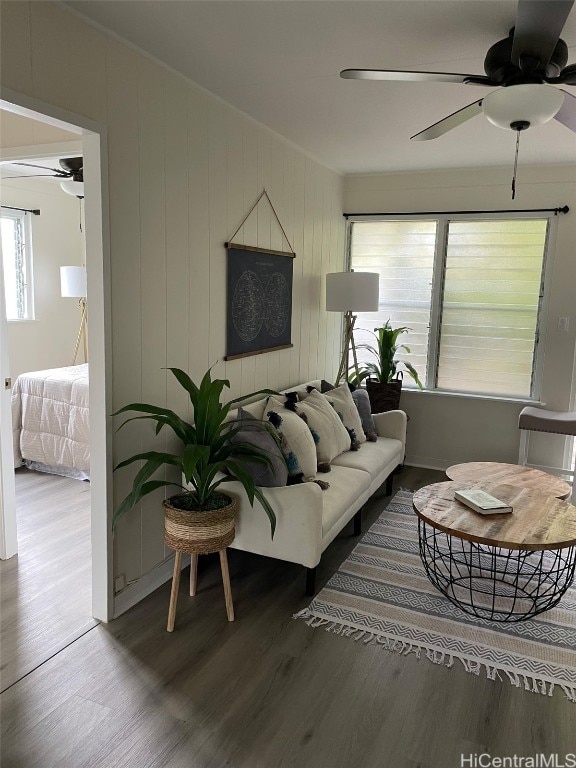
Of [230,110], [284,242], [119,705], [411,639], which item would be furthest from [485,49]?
[119,705]

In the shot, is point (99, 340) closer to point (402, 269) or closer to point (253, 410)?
point (253, 410)

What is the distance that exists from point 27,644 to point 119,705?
0.60 meters

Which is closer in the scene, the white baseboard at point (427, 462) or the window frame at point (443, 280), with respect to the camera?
the window frame at point (443, 280)

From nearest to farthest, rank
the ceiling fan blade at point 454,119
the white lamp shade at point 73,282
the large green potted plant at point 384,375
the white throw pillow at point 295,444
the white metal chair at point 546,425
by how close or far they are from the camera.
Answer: the ceiling fan blade at point 454,119
the white throw pillow at point 295,444
the white metal chair at point 546,425
the large green potted plant at point 384,375
the white lamp shade at point 73,282

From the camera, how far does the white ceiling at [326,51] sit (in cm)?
213

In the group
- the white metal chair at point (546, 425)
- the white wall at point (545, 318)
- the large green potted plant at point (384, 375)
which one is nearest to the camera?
the white metal chair at point (546, 425)

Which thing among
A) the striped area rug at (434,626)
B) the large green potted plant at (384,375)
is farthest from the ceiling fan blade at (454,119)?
the large green potted plant at (384,375)

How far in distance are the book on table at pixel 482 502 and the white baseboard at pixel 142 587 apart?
154 cm

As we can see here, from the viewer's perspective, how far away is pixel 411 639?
2.57m

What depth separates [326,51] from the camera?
97.2 inches

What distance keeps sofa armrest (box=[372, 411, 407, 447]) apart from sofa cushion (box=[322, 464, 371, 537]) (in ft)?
2.87

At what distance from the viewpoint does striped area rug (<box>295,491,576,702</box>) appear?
240 cm

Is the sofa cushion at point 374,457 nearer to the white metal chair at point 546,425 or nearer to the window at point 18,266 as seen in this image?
the white metal chair at point 546,425

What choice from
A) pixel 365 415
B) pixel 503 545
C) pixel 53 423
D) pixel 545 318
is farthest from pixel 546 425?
pixel 53 423
